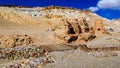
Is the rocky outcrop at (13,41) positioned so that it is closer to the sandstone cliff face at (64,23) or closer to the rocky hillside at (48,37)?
the rocky hillside at (48,37)

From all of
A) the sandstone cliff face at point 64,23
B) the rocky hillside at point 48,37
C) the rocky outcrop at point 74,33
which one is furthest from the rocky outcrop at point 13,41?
the rocky outcrop at point 74,33

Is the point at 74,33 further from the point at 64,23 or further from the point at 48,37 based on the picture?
the point at 48,37

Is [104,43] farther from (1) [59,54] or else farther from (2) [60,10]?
(2) [60,10]

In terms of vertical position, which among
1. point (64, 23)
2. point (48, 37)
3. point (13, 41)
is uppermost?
point (64, 23)

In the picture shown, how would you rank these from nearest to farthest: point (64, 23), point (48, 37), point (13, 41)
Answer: point (13, 41), point (48, 37), point (64, 23)

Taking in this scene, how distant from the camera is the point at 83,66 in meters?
19.8

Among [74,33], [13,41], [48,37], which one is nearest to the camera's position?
[13,41]

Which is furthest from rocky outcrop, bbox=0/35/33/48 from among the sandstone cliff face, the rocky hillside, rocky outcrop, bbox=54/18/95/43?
rocky outcrop, bbox=54/18/95/43

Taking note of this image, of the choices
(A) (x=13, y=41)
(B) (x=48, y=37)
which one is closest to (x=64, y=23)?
(B) (x=48, y=37)

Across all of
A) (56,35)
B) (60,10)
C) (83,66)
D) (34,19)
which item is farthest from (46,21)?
(83,66)

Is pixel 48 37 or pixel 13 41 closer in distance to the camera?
pixel 13 41

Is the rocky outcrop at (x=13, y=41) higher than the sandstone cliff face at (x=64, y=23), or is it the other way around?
the sandstone cliff face at (x=64, y=23)

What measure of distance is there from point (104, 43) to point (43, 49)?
11.0m

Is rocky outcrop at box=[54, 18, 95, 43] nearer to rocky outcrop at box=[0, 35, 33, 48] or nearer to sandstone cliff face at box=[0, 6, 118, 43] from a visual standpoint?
sandstone cliff face at box=[0, 6, 118, 43]
